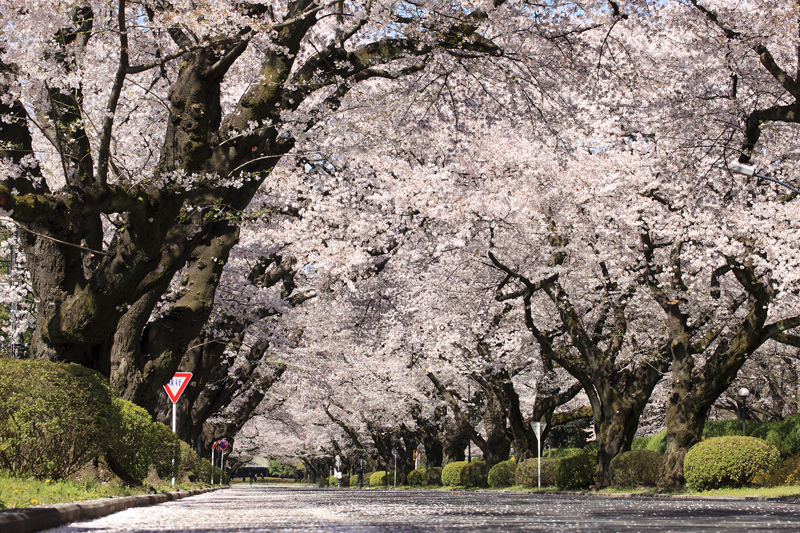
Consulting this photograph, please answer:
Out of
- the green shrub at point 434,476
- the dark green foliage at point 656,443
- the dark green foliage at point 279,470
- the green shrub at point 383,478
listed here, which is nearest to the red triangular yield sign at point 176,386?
the dark green foliage at point 656,443

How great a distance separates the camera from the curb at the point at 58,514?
7029 mm

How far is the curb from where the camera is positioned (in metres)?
7.03

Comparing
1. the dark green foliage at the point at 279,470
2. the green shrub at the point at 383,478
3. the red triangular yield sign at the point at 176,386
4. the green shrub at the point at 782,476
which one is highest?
the red triangular yield sign at the point at 176,386

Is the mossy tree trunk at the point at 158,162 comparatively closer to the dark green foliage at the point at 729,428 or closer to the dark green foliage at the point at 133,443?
the dark green foliage at the point at 133,443

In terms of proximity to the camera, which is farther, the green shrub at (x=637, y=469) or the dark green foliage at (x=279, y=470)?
the dark green foliage at (x=279, y=470)

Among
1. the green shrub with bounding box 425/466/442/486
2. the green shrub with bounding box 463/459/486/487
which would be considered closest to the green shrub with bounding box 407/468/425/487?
the green shrub with bounding box 425/466/442/486

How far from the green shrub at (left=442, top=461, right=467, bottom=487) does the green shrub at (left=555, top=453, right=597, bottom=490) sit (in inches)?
496

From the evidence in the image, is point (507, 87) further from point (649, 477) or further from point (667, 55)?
point (649, 477)

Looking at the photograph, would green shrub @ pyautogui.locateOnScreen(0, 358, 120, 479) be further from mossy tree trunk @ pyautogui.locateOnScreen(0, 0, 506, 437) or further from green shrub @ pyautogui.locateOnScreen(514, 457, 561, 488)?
green shrub @ pyautogui.locateOnScreen(514, 457, 561, 488)

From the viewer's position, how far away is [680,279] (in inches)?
935

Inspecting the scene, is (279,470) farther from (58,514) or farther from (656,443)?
(58,514)

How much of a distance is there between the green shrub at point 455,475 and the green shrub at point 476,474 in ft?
2.29

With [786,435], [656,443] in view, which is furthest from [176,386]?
[656,443]

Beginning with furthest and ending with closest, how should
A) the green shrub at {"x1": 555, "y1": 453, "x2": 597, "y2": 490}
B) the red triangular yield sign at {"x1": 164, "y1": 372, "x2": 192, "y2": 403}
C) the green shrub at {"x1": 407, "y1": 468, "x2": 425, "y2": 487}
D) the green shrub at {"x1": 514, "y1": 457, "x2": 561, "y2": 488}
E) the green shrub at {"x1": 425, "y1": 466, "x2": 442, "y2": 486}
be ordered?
the green shrub at {"x1": 407, "y1": 468, "x2": 425, "y2": 487} → the green shrub at {"x1": 425, "y1": 466, "x2": 442, "y2": 486} → the green shrub at {"x1": 514, "y1": 457, "x2": 561, "y2": 488} → the green shrub at {"x1": 555, "y1": 453, "x2": 597, "y2": 490} → the red triangular yield sign at {"x1": 164, "y1": 372, "x2": 192, "y2": 403}
